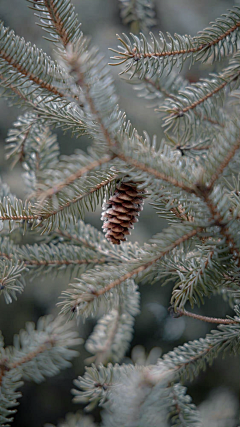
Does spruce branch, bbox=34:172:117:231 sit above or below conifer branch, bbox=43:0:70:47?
below

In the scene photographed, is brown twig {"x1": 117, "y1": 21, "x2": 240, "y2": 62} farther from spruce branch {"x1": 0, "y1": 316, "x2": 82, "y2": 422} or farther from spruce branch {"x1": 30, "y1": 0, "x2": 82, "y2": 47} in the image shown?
spruce branch {"x1": 0, "y1": 316, "x2": 82, "y2": 422}

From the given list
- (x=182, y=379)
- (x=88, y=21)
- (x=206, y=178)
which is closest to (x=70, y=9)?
(x=206, y=178)

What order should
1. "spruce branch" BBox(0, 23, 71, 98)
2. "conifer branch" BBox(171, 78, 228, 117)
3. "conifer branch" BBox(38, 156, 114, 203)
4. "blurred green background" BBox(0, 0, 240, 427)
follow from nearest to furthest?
"conifer branch" BBox(38, 156, 114, 203)
"spruce branch" BBox(0, 23, 71, 98)
"conifer branch" BBox(171, 78, 228, 117)
"blurred green background" BBox(0, 0, 240, 427)

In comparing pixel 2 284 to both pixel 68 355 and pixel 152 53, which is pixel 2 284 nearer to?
pixel 68 355

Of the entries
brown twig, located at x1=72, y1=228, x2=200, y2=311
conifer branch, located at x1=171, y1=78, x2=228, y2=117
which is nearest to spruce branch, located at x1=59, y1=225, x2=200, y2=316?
brown twig, located at x1=72, y1=228, x2=200, y2=311

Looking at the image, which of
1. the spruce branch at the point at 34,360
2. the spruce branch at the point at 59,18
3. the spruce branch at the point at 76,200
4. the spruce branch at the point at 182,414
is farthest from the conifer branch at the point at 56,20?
the spruce branch at the point at 182,414
